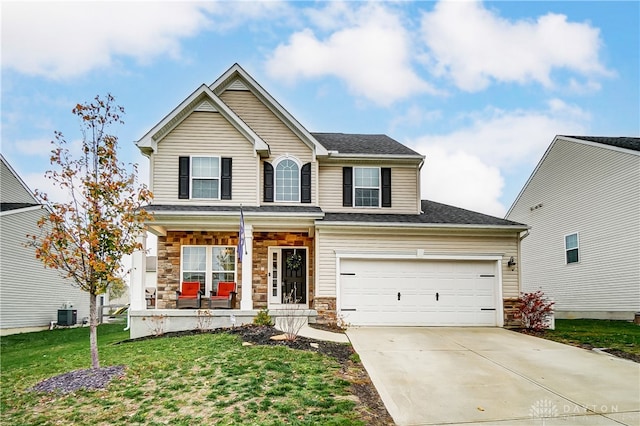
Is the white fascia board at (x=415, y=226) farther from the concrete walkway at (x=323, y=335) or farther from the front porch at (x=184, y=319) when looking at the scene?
the concrete walkway at (x=323, y=335)

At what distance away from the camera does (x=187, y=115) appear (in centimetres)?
1486

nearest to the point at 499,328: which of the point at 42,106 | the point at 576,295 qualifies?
the point at 576,295

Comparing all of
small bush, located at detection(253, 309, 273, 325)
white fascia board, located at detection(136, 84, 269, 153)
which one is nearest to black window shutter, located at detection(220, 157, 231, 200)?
white fascia board, located at detection(136, 84, 269, 153)

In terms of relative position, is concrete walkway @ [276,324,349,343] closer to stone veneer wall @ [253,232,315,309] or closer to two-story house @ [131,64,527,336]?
two-story house @ [131,64,527,336]

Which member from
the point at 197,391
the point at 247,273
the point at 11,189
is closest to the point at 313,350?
the point at 197,391

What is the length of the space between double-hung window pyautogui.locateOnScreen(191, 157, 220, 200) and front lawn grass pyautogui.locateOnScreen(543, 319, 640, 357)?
1047 centimetres

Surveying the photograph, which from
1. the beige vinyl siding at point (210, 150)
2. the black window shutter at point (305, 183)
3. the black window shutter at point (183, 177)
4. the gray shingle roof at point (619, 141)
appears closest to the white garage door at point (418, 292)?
the black window shutter at point (305, 183)

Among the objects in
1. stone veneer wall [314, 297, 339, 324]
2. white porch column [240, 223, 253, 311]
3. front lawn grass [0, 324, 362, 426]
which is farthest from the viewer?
stone veneer wall [314, 297, 339, 324]

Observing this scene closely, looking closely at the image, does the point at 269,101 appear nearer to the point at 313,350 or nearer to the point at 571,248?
the point at 313,350

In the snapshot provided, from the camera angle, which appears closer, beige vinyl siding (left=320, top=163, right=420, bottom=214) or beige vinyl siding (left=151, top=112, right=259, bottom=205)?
beige vinyl siding (left=151, top=112, right=259, bottom=205)

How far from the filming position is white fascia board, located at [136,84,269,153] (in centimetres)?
1445

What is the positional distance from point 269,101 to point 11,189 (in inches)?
523

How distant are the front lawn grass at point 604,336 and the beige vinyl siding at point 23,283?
18.0 metres

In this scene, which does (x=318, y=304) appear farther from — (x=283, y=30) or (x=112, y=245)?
(x=283, y=30)
